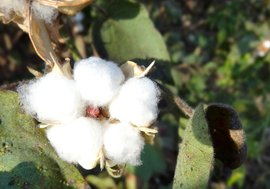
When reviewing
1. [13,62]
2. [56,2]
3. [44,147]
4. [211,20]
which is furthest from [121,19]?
[211,20]

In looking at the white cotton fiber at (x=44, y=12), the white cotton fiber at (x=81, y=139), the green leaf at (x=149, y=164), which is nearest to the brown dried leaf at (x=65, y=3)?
the white cotton fiber at (x=44, y=12)

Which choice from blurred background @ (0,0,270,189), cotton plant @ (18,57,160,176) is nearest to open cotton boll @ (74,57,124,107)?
cotton plant @ (18,57,160,176)

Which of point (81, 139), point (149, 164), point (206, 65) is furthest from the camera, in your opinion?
point (206, 65)

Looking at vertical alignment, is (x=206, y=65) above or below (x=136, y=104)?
below

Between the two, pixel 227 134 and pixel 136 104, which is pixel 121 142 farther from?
pixel 227 134

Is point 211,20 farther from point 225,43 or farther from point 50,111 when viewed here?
point 50,111

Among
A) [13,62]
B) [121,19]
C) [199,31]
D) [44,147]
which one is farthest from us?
[199,31]

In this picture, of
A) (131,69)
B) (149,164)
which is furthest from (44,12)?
(149,164)
